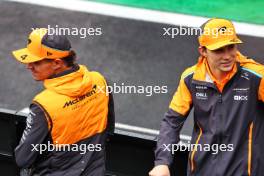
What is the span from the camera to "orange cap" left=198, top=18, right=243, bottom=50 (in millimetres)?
3748

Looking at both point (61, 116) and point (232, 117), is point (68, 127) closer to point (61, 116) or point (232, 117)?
point (61, 116)

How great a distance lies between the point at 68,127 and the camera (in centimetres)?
411

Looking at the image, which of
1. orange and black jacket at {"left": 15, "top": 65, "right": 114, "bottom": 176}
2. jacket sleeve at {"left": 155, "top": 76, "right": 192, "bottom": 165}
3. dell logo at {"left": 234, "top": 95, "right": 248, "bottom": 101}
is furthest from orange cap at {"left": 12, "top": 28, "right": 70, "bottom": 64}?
dell logo at {"left": 234, "top": 95, "right": 248, "bottom": 101}

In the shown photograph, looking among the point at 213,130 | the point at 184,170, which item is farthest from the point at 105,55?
the point at 213,130

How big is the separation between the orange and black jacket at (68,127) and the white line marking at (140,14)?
5479mm

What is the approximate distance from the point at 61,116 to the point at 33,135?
0.78 ft

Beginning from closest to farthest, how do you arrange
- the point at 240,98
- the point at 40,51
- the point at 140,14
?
1. the point at 240,98
2. the point at 40,51
3. the point at 140,14

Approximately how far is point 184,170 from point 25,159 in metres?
1.64

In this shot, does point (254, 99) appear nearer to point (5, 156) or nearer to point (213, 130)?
point (213, 130)

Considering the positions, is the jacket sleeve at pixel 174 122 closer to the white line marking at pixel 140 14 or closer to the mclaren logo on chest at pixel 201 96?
the mclaren logo on chest at pixel 201 96

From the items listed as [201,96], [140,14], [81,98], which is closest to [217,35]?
[201,96]

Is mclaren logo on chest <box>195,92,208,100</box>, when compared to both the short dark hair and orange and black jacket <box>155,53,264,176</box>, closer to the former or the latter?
orange and black jacket <box>155,53,264,176</box>

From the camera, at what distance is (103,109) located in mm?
4391

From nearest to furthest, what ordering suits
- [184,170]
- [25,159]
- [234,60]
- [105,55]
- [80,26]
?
[234,60] → [25,159] → [184,170] → [105,55] → [80,26]
